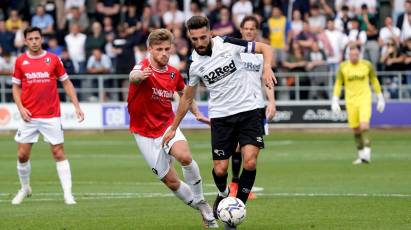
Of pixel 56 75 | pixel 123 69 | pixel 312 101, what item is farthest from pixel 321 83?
pixel 56 75

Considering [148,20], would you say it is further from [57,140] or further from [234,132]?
[234,132]

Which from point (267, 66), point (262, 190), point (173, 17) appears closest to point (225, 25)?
point (173, 17)

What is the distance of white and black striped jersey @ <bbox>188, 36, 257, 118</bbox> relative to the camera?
1260 centimetres

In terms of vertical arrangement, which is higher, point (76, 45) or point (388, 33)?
point (388, 33)

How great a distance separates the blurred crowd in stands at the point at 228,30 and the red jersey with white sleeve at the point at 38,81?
1583 cm

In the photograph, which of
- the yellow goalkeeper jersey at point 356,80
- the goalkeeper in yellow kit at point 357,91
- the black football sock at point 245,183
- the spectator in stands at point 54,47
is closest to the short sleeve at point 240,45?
the black football sock at point 245,183

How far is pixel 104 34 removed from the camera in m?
34.4

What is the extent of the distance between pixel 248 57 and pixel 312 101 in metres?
20.1

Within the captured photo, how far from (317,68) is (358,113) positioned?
9041 mm

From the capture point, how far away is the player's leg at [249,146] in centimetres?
1241

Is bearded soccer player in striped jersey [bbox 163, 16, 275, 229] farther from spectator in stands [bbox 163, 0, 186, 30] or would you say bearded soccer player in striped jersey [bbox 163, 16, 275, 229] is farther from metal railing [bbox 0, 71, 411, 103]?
spectator in stands [bbox 163, 0, 186, 30]

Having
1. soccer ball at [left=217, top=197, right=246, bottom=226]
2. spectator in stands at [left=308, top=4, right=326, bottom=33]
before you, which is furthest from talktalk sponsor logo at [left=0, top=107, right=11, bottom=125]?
soccer ball at [left=217, top=197, right=246, bottom=226]

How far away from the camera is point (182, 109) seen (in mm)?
12562

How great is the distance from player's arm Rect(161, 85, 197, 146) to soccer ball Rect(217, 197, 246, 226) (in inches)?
46.5
